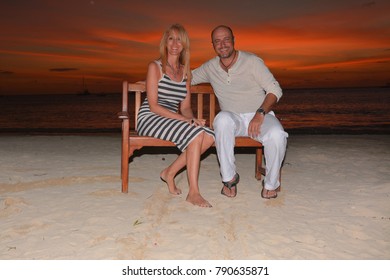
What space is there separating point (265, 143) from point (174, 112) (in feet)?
3.45

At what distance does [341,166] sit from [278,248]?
3389 millimetres

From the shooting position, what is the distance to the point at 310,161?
20.4ft

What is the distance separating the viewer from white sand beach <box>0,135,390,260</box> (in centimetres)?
271

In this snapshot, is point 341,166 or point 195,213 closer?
point 195,213

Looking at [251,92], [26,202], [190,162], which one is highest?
[251,92]

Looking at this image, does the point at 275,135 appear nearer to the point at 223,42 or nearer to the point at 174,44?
the point at 223,42

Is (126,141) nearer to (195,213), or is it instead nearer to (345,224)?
(195,213)

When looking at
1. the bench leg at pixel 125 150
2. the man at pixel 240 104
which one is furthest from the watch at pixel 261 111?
the bench leg at pixel 125 150

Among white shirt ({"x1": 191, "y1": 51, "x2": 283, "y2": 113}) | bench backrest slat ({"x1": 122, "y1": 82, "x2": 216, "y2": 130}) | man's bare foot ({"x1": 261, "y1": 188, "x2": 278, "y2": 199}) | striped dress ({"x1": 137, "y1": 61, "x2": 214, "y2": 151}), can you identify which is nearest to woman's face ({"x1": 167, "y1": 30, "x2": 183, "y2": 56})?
striped dress ({"x1": 137, "y1": 61, "x2": 214, "y2": 151})

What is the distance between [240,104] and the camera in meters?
4.41

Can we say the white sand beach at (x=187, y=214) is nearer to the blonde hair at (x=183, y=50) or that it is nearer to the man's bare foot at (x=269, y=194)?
the man's bare foot at (x=269, y=194)

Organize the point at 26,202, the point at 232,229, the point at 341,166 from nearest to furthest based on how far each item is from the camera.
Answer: the point at 232,229 → the point at 26,202 → the point at 341,166

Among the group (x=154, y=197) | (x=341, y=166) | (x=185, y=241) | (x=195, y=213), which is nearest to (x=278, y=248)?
(x=185, y=241)

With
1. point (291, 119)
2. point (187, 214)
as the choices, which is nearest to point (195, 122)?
point (187, 214)
